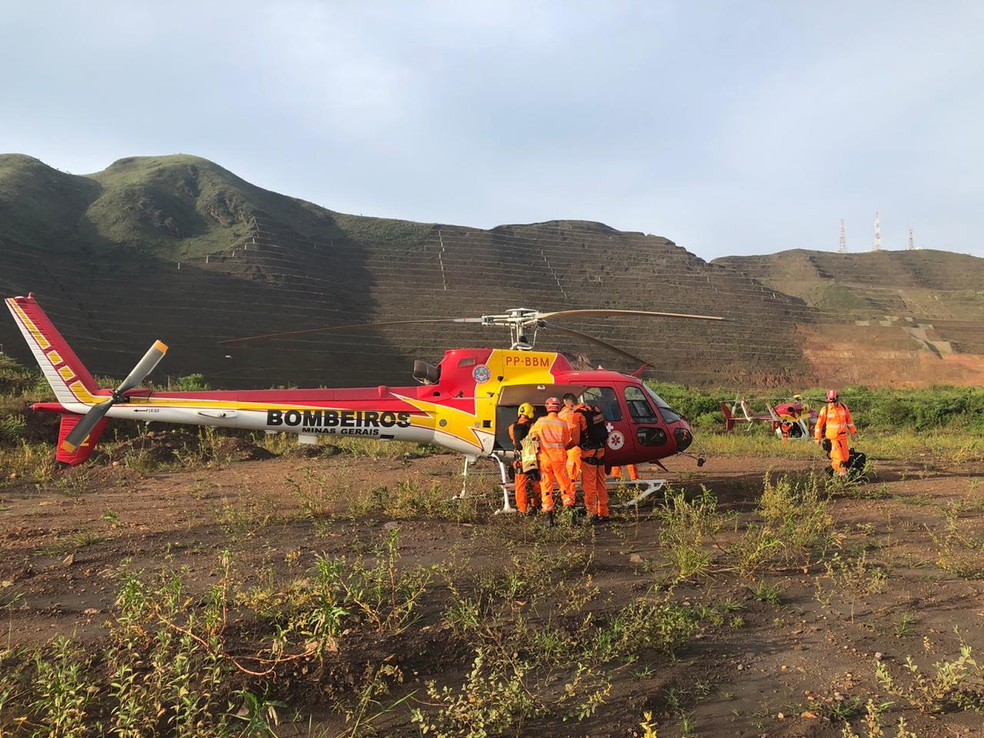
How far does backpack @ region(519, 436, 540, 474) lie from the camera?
295 inches

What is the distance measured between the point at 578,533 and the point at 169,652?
418 centimetres

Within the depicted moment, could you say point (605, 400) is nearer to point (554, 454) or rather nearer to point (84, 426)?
point (554, 454)

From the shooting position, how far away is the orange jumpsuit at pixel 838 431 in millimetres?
9695

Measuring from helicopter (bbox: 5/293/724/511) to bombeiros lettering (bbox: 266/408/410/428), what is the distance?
0.01m

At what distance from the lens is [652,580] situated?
514cm

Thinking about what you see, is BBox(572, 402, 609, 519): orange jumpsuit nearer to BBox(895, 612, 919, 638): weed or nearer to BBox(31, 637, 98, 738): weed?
BBox(895, 612, 919, 638): weed

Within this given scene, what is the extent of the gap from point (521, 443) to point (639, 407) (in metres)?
2.12

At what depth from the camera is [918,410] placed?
2298 cm

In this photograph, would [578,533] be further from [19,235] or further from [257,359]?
[19,235]

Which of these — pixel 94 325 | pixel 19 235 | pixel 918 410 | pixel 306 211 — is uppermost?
pixel 306 211

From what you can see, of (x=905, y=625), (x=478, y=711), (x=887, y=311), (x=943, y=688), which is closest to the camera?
(x=478, y=711)

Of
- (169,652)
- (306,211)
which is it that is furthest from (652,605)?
(306,211)

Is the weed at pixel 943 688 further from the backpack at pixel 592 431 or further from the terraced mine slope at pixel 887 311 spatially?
the terraced mine slope at pixel 887 311

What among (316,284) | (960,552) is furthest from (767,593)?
(316,284)
